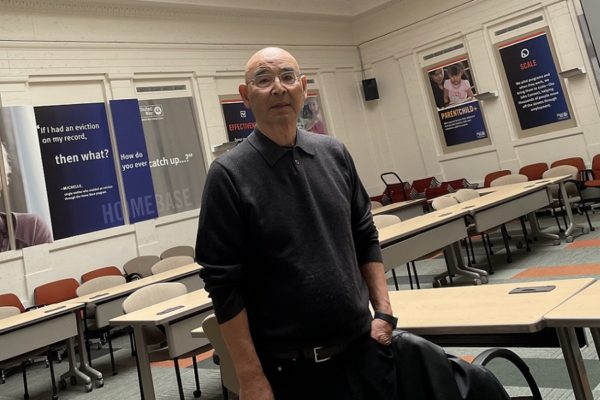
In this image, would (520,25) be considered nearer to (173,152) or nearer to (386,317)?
(173,152)

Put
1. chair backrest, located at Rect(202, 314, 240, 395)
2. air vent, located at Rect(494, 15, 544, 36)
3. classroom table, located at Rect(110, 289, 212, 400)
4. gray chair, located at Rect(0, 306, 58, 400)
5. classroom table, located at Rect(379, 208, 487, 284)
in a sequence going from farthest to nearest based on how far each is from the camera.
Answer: air vent, located at Rect(494, 15, 544, 36) < classroom table, located at Rect(379, 208, 487, 284) < gray chair, located at Rect(0, 306, 58, 400) < classroom table, located at Rect(110, 289, 212, 400) < chair backrest, located at Rect(202, 314, 240, 395)

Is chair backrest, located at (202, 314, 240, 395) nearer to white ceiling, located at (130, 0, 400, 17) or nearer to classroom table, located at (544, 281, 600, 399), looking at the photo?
classroom table, located at (544, 281, 600, 399)

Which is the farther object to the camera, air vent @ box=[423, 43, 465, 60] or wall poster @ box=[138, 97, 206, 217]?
air vent @ box=[423, 43, 465, 60]

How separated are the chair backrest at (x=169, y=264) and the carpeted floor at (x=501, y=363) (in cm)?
96

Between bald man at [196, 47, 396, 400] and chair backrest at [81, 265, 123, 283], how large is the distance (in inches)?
241

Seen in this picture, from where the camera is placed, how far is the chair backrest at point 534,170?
9008 mm

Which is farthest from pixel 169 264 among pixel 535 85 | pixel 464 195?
pixel 535 85

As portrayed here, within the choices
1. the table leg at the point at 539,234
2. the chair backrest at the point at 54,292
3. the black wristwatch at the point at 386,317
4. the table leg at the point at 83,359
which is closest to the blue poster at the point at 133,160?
the chair backrest at the point at 54,292

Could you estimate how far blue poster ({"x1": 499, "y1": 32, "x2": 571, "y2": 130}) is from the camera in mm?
9070

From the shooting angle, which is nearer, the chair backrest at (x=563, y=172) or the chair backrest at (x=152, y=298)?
the chair backrest at (x=152, y=298)

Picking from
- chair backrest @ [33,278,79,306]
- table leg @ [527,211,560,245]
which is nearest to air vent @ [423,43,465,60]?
table leg @ [527,211,560,245]

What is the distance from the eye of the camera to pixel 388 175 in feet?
38.2

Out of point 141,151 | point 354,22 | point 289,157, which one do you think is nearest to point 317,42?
point 354,22

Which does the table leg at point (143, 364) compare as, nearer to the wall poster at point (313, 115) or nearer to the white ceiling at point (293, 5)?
the white ceiling at point (293, 5)
